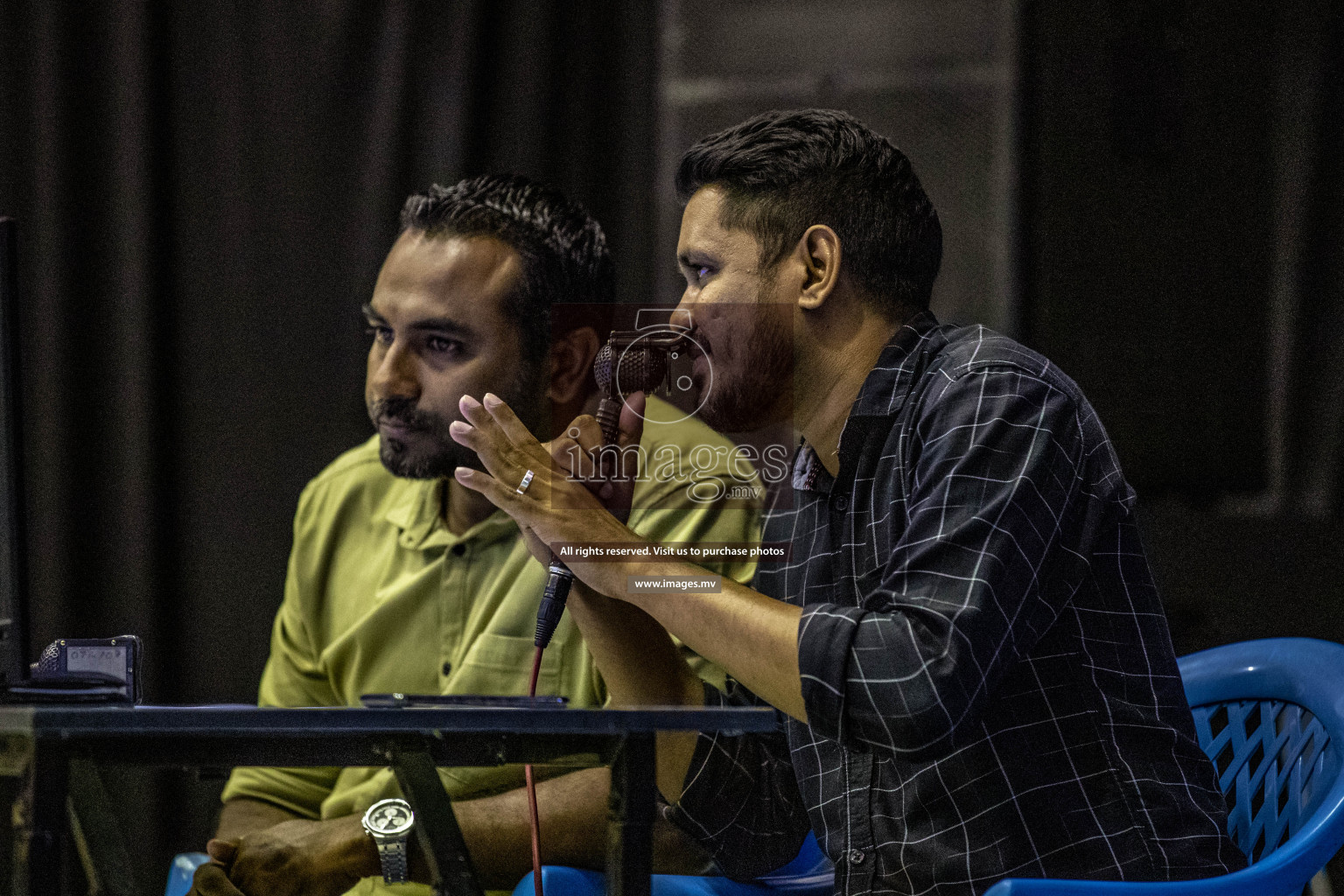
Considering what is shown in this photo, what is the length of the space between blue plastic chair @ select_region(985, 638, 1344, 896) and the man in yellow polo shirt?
583 mm

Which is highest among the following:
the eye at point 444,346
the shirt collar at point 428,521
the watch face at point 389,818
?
Result: the eye at point 444,346

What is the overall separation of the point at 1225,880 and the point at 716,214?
31.9 inches

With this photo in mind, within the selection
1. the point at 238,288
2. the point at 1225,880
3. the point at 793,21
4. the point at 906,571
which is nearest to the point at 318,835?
the point at 906,571

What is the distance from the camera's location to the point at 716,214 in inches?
50.9

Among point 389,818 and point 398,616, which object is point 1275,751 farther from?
point 398,616

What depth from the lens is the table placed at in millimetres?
879

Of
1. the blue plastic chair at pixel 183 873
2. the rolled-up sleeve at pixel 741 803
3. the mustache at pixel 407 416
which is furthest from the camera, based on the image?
the mustache at pixel 407 416

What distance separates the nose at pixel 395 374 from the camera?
5.09ft

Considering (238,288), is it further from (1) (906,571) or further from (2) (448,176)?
(1) (906,571)

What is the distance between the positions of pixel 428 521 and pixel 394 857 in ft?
2.06

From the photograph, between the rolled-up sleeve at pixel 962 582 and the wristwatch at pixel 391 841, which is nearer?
the rolled-up sleeve at pixel 962 582

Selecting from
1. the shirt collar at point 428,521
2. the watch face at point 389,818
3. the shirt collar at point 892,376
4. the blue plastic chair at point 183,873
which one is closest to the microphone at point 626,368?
the shirt collar at point 892,376

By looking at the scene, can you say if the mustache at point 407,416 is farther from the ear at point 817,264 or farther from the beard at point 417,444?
the ear at point 817,264

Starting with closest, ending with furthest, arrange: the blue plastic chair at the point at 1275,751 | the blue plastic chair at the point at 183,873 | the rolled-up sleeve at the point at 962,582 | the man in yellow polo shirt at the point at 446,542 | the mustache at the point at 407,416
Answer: the rolled-up sleeve at the point at 962,582
the blue plastic chair at the point at 1275,751
the man in yellow polo shirt at the point at 446,542
the blue plastic chair at the point at 183,873
the mustache at the point at 407,416
